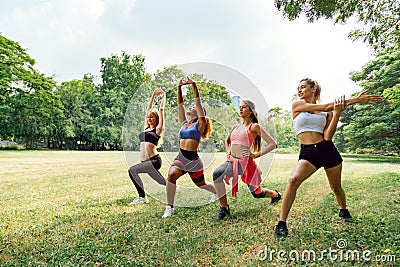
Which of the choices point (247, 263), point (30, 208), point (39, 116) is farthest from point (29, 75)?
point (247, 263)

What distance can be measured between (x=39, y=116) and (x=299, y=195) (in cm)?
3560

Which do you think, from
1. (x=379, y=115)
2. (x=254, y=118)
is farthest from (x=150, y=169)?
(x=379, y=115)

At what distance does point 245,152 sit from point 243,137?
212 mm

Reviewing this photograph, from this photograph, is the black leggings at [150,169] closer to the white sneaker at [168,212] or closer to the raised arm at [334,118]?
the white sneaker at [168,212]

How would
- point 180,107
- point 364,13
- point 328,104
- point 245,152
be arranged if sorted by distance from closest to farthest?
point 328,104, point 245,152, point 180,107, point 364,13

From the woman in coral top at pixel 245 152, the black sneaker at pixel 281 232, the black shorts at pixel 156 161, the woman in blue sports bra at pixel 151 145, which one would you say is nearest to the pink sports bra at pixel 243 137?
the woman in coral top at pixel 245 152

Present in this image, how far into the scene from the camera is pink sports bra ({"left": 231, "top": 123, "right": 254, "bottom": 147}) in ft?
14.0

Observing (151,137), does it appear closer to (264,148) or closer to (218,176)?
(218,176)

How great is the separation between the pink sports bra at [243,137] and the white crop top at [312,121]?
85cm

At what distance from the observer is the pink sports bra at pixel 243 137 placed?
4.25 meters

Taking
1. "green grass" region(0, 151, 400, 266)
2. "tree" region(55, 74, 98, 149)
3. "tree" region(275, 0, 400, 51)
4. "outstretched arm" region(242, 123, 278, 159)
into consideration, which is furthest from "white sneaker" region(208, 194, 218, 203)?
"tree" region(55, 74, 98, 149)

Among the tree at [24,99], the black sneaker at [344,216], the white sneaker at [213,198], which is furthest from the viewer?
the tree at [24,99]

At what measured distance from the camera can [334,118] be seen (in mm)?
3299

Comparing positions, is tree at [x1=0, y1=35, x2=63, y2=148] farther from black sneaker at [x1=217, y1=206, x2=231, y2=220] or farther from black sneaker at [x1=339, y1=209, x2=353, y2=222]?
black sneaker at [x1=339, y1=209, x2=353, y2=222]
